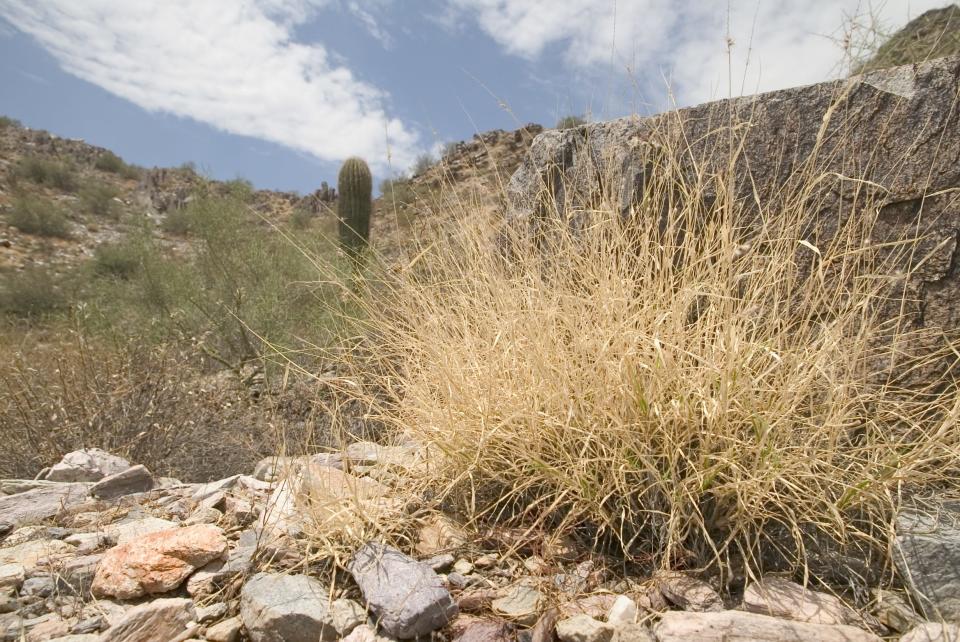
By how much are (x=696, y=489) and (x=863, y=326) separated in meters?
→ 0.68

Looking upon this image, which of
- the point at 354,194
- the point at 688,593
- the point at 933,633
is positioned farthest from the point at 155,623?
the point at 354,194

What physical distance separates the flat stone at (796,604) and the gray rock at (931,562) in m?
0.19

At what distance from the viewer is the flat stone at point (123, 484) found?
2316 millimetres

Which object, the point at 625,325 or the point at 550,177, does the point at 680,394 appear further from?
the point at 550,177

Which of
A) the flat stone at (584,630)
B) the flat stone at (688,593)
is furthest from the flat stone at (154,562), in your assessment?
the flat stone at (688,593)

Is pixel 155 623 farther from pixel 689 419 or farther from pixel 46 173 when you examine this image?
pixel 46 173

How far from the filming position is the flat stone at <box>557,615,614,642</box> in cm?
133

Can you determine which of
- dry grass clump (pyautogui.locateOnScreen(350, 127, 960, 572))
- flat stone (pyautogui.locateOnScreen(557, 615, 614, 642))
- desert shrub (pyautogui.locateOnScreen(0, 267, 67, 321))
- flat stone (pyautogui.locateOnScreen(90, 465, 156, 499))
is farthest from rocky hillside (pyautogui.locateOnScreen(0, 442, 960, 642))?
desert shrub (pyautogui.locateOnScreen(0, 267, 67, 321))

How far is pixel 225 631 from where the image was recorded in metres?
1.42

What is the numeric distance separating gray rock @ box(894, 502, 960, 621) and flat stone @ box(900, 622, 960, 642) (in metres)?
0.03

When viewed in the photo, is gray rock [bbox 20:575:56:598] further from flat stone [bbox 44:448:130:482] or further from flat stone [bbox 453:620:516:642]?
flat stone [bbox 453:620:516:642]

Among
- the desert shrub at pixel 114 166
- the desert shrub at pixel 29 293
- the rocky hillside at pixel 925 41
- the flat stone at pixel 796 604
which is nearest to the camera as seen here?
the flat stone at pixel 796 604

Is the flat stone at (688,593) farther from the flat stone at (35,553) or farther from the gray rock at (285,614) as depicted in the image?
the flat stone at (35,553)

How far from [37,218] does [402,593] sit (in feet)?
56.1
